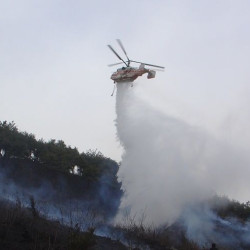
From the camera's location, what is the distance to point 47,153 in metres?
73.2

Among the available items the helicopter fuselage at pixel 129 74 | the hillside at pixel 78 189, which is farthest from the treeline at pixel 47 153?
the helicopter fuselage at pixel 129 74

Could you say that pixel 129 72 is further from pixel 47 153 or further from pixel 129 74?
pixel 47 153

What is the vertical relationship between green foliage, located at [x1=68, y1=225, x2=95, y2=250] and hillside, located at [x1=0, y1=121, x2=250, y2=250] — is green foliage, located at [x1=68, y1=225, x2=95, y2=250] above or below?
below

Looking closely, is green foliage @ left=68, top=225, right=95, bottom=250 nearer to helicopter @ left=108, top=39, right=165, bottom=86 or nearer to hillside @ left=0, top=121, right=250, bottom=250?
hillside @ left=0, top=121, right=250, bottom=250

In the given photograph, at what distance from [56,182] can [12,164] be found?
8.13m

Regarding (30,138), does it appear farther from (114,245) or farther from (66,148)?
(114,245)

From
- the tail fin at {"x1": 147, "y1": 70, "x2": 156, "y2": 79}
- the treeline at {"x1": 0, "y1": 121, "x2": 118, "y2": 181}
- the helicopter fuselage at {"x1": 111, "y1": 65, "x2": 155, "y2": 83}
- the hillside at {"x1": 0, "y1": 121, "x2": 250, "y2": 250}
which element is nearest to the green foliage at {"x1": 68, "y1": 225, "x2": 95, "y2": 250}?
the hillside at {"x1": 0, "y1": 121, "x2": 250, "y2": 250}

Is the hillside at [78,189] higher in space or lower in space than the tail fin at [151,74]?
lower

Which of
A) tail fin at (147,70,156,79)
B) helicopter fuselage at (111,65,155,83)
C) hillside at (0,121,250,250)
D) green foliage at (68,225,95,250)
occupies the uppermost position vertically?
tail fin at (147,70,156,79)

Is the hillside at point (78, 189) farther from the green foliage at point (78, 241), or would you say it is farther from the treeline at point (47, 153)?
the green foliage at point (78, 241)

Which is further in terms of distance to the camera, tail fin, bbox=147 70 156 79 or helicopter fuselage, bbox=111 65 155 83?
tail fin, bbox=147 70 156 79

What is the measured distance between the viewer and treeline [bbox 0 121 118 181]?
71.4 m

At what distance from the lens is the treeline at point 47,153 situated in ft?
234

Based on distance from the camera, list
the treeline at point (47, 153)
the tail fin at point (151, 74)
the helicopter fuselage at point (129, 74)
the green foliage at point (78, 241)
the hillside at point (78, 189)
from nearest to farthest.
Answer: the green foliage at point (78, 241) < the hillside at point (78, 189) < the helicopter fuselage at point (129, 74) < the tail fin at point (151, 74) < the treeline at point (47, 153)
